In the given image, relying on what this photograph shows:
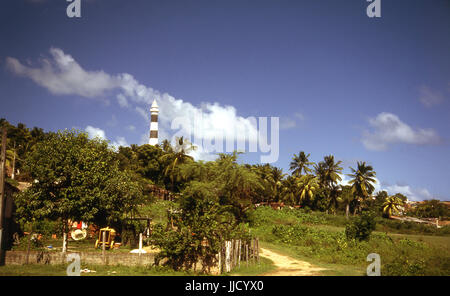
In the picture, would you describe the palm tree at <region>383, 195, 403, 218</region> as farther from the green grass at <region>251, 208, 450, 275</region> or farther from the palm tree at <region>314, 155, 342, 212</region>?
the green grass at <region>251, 208, 450, 275</region>

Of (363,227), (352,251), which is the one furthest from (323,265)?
(363,227)

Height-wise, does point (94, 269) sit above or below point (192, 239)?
below

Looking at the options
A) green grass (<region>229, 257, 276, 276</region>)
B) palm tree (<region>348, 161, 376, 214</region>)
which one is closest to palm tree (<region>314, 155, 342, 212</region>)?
palm tree (<region>348, 161, 376, 214</region>)

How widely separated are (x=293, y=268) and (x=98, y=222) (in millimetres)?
15129

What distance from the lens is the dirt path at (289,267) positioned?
1900 cm

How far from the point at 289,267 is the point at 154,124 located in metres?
63.1

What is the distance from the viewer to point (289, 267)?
2119cm

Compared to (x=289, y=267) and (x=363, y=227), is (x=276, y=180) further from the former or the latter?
(x=289, y=267)

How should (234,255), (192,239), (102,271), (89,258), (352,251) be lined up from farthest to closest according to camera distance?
(352,251), (234,255), (89,258), (192,239), (102,271)

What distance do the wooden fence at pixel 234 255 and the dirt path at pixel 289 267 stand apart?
171 centimetres

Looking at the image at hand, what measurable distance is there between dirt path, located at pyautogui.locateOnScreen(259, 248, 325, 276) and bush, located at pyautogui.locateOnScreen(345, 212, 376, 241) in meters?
7.26
